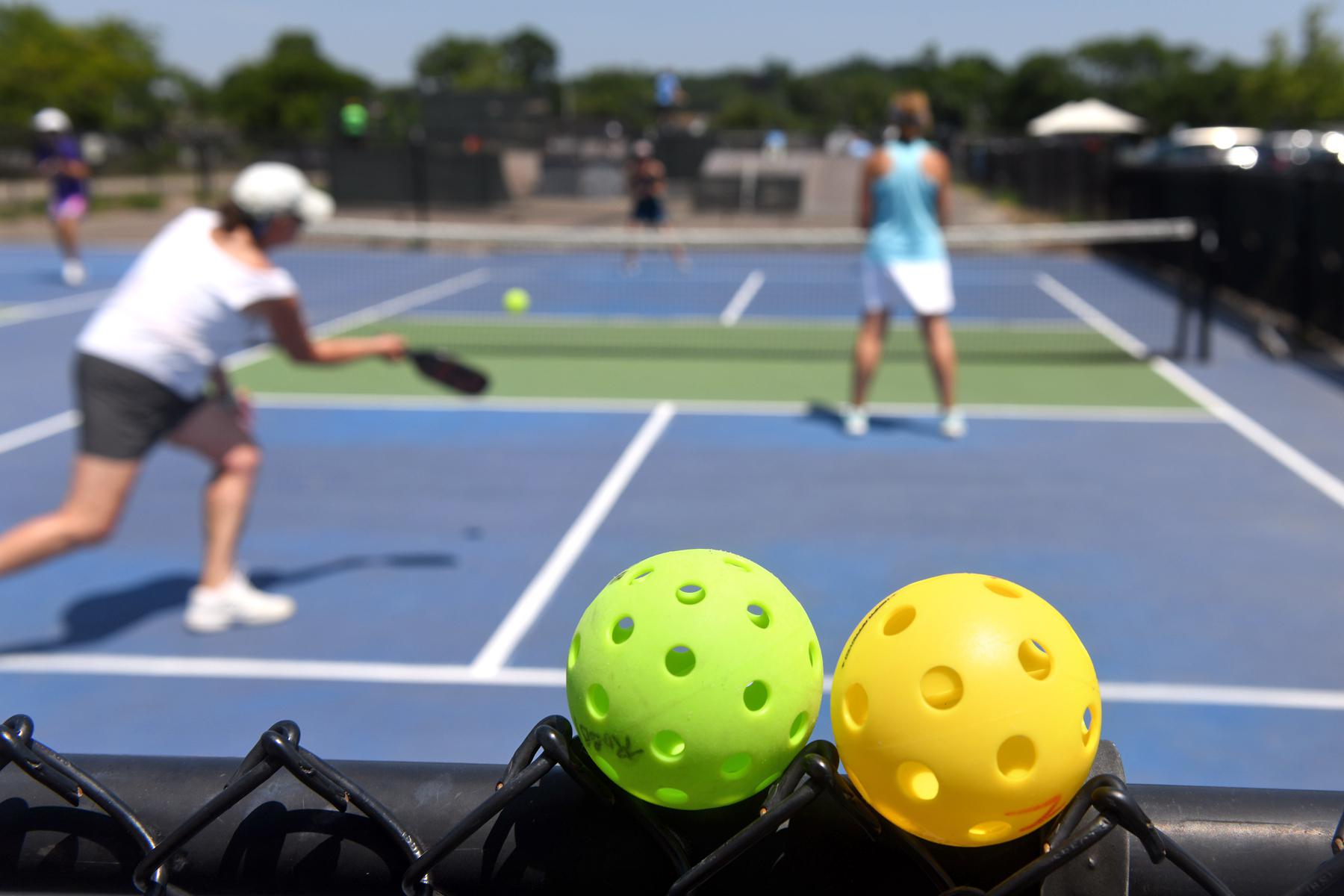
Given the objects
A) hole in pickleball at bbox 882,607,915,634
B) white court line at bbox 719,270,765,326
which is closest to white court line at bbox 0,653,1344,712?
hole in pickleball at bbox 882,607,915,634

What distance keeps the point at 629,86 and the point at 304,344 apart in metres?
152

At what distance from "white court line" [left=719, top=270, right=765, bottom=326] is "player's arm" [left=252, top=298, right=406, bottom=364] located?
9279 millimetres

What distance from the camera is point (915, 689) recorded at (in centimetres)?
111

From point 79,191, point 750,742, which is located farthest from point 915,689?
point 79,191

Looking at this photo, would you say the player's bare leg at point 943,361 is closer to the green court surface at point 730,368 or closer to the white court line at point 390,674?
the green court surface at point 730,368

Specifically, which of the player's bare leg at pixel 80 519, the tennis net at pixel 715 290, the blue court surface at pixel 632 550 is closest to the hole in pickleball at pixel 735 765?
the blue court surface at pixel 632 550

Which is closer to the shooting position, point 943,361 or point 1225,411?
point 943,361

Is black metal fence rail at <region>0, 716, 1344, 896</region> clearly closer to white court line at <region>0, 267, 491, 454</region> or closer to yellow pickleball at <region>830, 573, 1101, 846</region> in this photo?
yellow pickleball at <region>830, 573, 1101, 846</region>

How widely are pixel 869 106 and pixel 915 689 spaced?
142964 millimetres

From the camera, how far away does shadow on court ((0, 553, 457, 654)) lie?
5270mm

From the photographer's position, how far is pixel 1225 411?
9.35 m

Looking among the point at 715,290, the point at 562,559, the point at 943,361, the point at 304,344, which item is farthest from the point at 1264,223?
the point at 304,344

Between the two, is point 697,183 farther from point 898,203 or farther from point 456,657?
point 456,657

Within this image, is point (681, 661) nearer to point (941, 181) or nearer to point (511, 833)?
point (511, 833)
